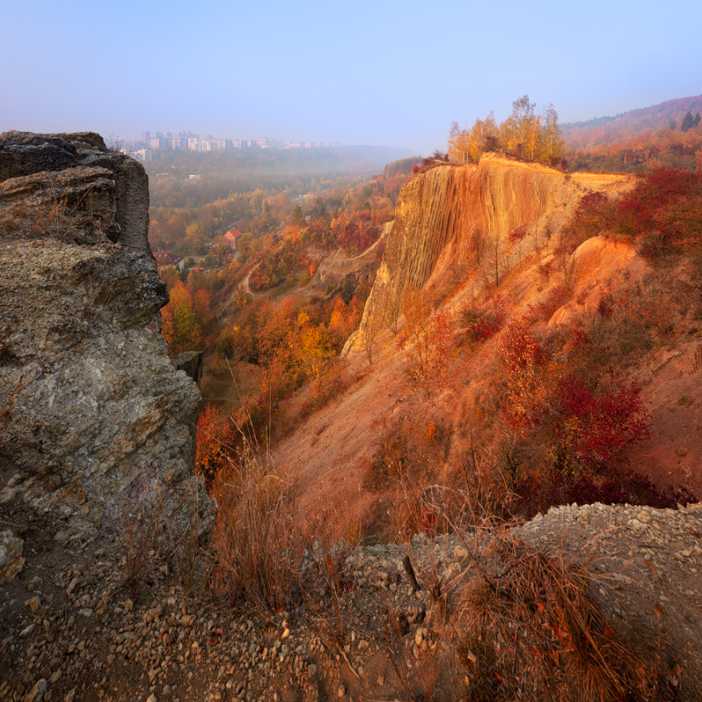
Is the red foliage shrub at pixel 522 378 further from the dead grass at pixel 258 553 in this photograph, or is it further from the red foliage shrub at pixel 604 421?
the dead grass at pixel 258 553

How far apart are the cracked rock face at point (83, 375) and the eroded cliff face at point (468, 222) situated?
18.2 m

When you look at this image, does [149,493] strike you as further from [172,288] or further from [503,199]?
[172,288]

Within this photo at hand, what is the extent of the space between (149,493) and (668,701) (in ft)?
16.2

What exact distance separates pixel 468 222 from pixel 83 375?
2496 centimetres

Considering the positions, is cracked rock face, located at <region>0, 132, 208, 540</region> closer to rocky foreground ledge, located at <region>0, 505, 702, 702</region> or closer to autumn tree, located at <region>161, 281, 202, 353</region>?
rocky foreground ledge, located at <region>0, 505, 702, 702</region>

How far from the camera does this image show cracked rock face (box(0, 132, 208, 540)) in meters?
4.16

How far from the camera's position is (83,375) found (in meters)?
4.67

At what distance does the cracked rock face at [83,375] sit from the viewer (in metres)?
4.16

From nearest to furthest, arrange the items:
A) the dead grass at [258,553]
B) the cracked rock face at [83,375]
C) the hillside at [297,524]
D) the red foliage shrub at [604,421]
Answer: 1. the hillside at [297,524]
2. the dead grass at [258,553]
3. the cracked rock face at [83,375]
4. the red foliage shrub at [604,421]

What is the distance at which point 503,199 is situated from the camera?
23.7m

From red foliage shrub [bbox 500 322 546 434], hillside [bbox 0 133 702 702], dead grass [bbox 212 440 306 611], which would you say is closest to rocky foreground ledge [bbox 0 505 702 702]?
hillside [bbox 0 133 702 702]

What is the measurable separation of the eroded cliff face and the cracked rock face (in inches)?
718

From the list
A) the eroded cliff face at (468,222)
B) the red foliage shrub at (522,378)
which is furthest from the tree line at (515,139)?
the red foliage shrub at (522,378)

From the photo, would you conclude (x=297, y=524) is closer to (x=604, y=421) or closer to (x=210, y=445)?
(x=604, y=421)
